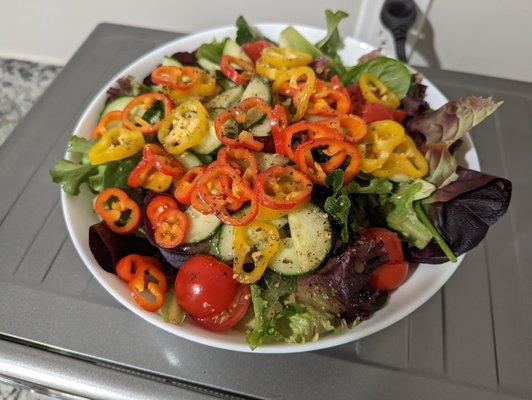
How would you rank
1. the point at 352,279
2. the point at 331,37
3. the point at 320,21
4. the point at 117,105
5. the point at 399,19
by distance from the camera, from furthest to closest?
the point at 320,21 < the point at 399,19 < the point at 331,37 < the point at 117,105 < the point at 352,279

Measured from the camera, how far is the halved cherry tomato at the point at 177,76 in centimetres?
97

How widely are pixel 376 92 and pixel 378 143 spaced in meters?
0.18

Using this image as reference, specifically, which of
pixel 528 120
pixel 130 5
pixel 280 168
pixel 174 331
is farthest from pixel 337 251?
pixel 130 5

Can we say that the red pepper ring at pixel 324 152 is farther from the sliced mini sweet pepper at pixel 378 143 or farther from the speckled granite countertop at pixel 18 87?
the speckled granite countertop at pixel 18 87

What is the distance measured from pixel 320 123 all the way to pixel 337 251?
24 centimetres

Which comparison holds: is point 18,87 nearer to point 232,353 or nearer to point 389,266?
point 232,353

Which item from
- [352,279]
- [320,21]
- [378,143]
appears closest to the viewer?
[352,279]

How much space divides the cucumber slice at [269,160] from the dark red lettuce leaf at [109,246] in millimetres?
279

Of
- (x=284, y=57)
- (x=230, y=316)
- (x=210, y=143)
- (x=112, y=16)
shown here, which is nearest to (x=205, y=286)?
(x=230, y=316)

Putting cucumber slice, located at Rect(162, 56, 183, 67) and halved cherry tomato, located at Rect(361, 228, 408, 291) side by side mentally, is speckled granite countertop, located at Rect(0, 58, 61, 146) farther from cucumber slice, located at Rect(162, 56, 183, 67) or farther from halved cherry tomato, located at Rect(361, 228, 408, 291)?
halved cherry tomato, located at Rect(361, 228, 408, 291)

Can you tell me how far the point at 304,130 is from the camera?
862 millimetres

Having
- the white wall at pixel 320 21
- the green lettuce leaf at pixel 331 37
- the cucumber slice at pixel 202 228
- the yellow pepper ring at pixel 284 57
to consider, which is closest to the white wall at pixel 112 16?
the white wall at pixel 320 21

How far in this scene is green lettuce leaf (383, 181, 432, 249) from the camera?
0.87 meters

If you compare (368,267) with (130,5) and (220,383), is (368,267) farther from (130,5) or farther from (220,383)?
(130,5)
